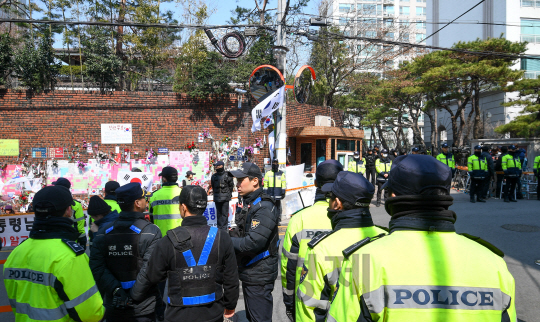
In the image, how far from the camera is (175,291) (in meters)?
2.68

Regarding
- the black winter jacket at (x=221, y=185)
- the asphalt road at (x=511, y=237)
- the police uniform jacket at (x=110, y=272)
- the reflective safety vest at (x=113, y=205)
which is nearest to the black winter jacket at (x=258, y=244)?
the asphalt road at (x=511, y=237)

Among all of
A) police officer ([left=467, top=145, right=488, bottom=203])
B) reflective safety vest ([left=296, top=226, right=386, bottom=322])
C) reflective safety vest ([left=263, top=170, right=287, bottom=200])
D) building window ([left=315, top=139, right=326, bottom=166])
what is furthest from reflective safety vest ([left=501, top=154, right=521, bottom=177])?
reflective safety vest ([left=296, top=226, right=386, bottom=322])

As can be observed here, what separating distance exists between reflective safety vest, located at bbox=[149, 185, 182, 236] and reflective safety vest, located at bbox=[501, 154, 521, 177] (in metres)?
11.7

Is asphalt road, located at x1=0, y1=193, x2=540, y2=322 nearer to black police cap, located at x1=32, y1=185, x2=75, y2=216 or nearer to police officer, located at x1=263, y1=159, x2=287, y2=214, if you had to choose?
black police cap, located at x1=32, y1=185, x2=75, y2=216

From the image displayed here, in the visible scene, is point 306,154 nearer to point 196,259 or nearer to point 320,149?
point 320,149

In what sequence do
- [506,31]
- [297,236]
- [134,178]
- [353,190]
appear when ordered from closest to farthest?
[353,190], [297,236], [134,178], [506,31]

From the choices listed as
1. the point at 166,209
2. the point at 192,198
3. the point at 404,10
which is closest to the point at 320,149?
the point at 166,209

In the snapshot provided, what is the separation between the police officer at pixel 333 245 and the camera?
232 centimetres

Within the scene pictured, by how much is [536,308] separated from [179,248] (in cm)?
484

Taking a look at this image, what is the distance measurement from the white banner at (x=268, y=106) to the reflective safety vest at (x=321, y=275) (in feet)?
24.9

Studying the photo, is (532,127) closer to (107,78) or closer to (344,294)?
(107,78)

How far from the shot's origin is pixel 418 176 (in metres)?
1.60

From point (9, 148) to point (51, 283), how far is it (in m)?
15.7

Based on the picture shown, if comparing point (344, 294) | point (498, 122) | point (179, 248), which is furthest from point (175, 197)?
point (498, 122)
